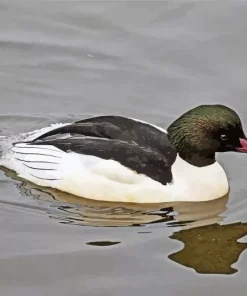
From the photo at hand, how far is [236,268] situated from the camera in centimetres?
675

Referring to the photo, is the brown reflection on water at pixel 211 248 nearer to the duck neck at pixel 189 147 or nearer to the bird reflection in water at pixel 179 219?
the bird reflection in water at pixel 179 219

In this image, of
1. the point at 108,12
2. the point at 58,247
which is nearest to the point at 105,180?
the point at 58,247

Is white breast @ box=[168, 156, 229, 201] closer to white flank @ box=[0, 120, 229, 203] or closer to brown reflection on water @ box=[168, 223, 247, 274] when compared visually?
white flank @ box=[0, 120, 229, 203]

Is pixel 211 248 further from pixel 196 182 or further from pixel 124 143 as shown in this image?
pixel 124 143

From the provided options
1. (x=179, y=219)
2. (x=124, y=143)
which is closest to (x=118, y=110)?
(x=124, y=143)

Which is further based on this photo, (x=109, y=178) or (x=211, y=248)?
(x=109, y=178)

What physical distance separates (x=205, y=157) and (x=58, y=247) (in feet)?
5.34

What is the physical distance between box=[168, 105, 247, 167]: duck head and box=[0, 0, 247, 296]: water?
47 cm

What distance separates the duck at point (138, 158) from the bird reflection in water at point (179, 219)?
2.6 inches

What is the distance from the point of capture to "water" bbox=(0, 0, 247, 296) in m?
6.56

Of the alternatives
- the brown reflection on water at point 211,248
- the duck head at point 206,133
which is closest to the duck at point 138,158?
the duck head at point 206,133

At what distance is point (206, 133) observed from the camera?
7.54 meters

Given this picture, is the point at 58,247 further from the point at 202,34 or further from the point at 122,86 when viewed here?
the point at 202,34

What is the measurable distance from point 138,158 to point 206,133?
2.12 ft
